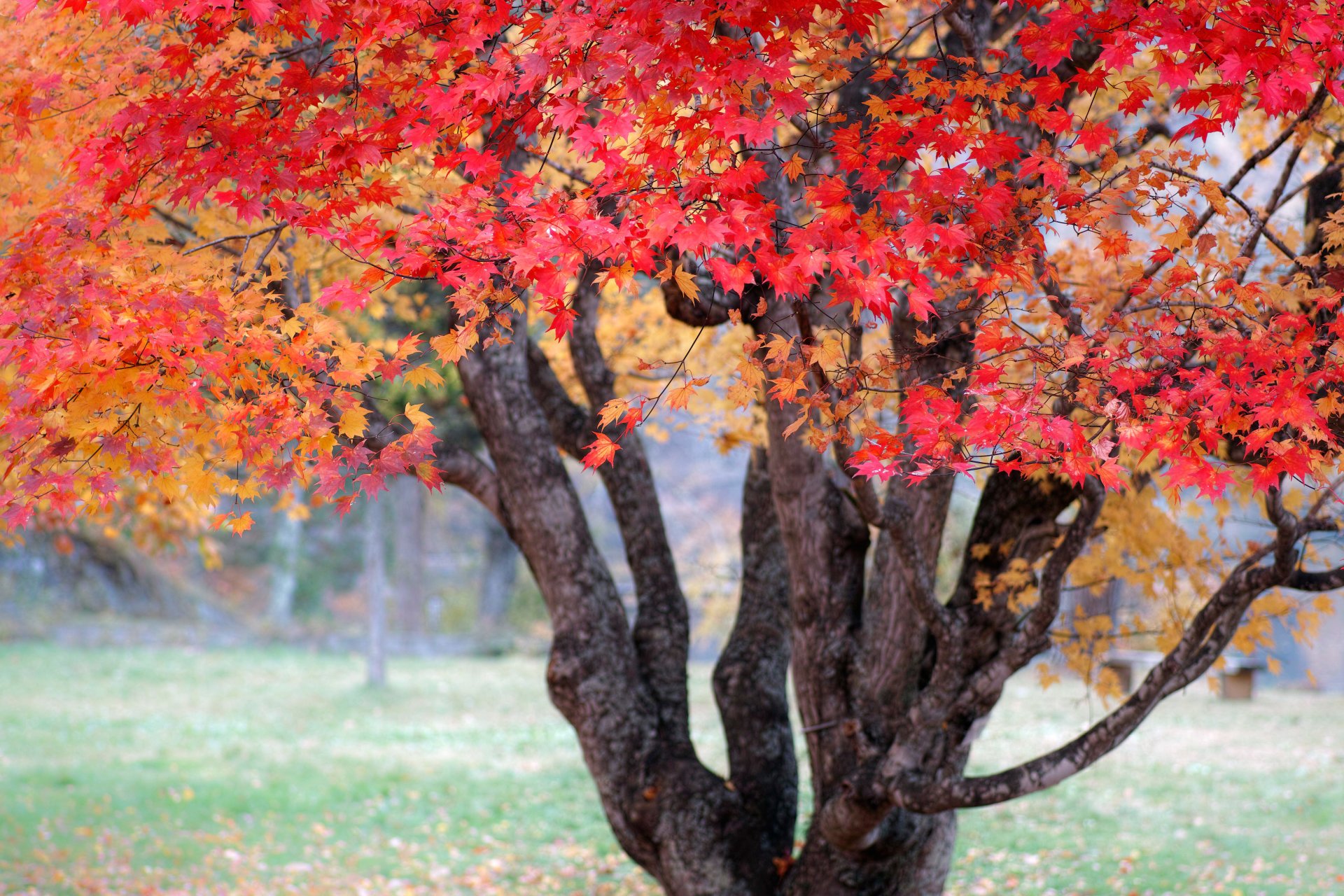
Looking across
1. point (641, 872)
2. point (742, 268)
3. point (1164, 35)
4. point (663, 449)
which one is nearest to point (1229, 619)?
point (1164, 35)

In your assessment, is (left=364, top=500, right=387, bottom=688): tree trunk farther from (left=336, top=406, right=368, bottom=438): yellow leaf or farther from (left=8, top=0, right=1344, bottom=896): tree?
(left=336, top=406, right=368, bottom=438): yellow leaf

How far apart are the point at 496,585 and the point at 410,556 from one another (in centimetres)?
178

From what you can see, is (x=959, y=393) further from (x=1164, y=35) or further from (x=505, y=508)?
(x=505, y=508)

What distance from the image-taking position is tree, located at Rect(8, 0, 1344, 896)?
279 centimetres

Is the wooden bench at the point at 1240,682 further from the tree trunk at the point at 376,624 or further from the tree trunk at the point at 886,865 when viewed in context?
the tree trunk at the point at 376,624

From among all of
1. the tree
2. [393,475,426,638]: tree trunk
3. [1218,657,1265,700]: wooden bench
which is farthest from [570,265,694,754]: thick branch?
[393,475,426,638]: tree trunk

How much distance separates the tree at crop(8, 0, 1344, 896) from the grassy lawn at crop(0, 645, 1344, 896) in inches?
130

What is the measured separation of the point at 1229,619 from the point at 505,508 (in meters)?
3.20

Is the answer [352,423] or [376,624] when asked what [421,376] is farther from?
[376,624]

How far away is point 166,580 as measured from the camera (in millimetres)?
21172

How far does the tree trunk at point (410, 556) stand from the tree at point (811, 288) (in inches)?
614

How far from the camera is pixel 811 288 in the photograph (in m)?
4.11

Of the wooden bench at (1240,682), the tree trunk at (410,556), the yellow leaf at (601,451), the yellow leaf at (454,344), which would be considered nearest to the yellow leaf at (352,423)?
the yellow leaf at (454,344)

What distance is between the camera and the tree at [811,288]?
2.79m
